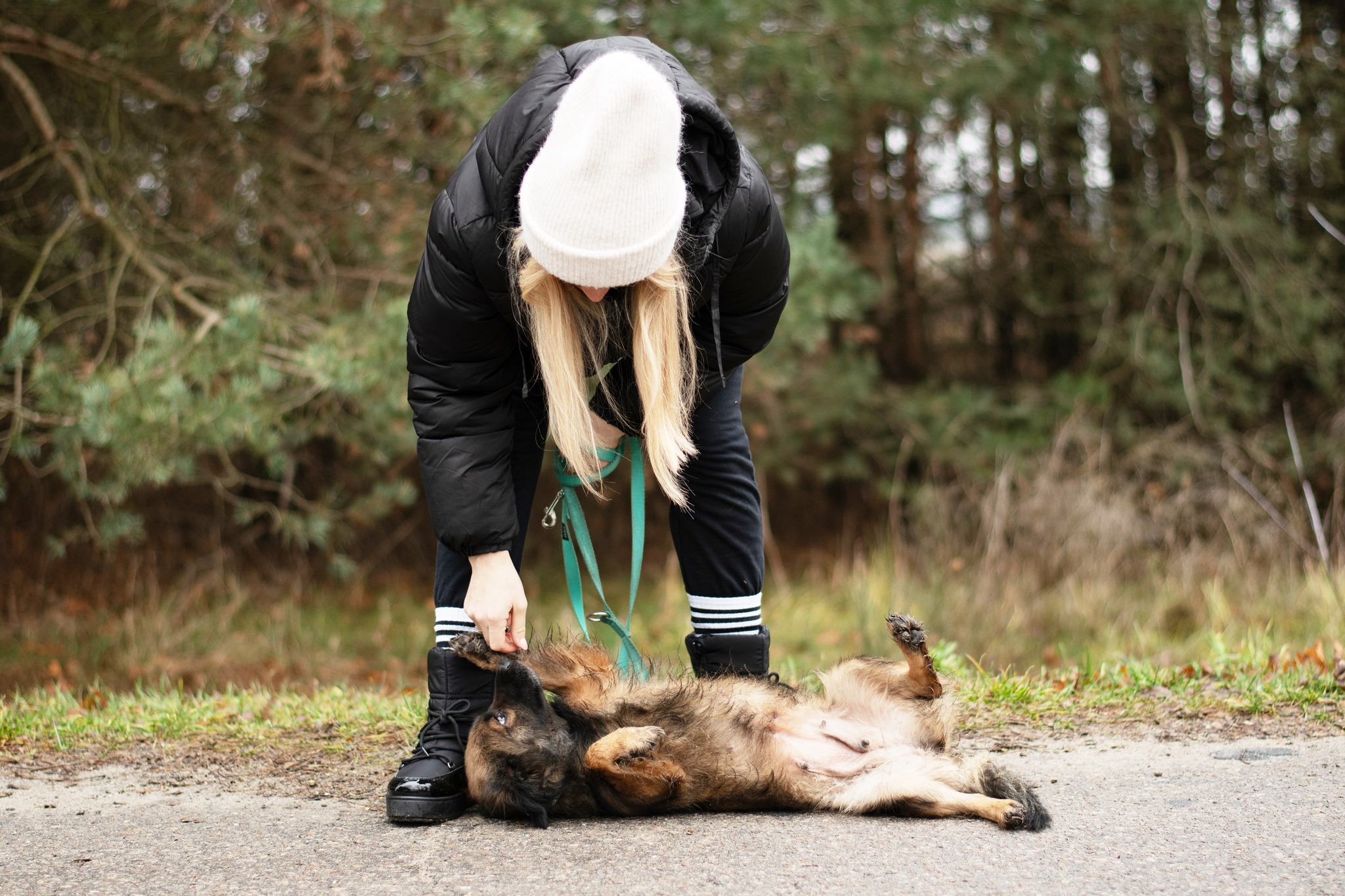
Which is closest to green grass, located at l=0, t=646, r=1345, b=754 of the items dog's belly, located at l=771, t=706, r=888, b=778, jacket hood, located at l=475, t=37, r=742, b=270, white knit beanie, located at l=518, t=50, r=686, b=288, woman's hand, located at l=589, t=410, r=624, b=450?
dog's belly, located at l=771, t=706, r=888, b=778

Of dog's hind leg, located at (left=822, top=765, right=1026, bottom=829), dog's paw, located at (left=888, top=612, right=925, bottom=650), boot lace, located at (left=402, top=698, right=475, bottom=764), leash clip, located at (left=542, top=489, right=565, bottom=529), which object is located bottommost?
dog's hind leg, located at (left=822, top=765, right=1026, bottom=829)

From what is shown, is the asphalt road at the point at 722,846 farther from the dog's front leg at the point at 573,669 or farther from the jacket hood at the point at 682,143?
the jacket hood at the point at 682,143

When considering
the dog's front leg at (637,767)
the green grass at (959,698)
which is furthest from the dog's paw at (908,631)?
the dog's front leg at (637,767)

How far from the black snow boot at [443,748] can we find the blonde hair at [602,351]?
70 cm

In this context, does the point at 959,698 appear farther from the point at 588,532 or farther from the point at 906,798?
the point at 588,532

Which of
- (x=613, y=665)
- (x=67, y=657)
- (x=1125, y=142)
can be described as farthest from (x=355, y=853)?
(x=1125, y=142)

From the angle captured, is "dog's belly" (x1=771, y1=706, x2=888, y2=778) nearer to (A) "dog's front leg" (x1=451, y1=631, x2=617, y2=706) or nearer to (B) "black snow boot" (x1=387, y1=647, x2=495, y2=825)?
(A) "dog's front leg" (x1=451, y1=631, x2=617, y2=706)

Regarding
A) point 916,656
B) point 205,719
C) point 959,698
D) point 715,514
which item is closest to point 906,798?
point 916,656

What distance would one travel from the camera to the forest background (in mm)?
5230

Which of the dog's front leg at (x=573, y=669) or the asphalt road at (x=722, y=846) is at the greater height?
the dog's front leg at (x=573, y=669)

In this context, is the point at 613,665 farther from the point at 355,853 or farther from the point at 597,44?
the point at 597,44

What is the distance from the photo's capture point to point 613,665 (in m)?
3.08

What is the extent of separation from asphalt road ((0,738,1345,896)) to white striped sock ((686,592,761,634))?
0.58 meters

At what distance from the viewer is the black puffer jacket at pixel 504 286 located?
2.36 metres
